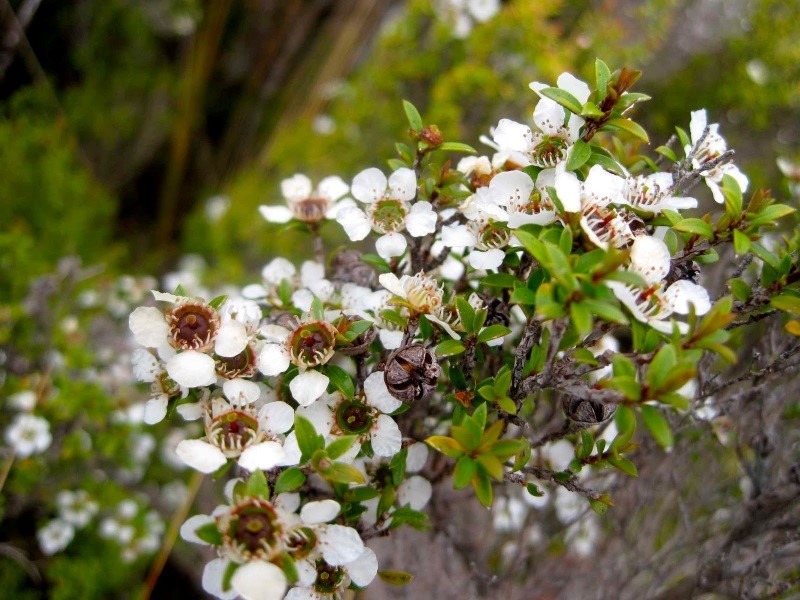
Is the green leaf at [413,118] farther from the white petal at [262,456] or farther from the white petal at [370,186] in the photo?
the white petal at [262,456]

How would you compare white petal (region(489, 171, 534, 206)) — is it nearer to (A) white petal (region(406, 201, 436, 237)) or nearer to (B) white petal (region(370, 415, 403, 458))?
(A) white petal (region(406, 201, 436, 237))

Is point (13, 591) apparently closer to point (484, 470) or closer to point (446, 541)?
point (446, 541)

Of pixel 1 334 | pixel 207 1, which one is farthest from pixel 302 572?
Result: pixel 207 1

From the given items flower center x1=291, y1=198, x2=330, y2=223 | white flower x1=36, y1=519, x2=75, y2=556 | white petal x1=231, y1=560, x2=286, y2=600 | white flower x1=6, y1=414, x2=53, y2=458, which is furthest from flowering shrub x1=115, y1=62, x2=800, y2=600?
white flower x1=36, y1=519, x2=75, y2=556

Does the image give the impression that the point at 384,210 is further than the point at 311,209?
No

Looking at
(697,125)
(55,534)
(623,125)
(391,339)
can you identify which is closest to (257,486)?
(391,339)

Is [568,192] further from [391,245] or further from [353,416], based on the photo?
[353,416]
